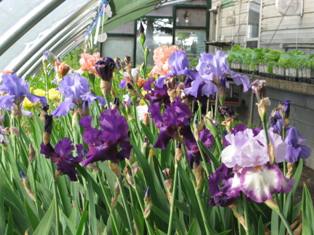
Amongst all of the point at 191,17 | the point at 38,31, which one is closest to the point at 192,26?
the point at 191,17

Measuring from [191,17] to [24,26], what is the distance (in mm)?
13520

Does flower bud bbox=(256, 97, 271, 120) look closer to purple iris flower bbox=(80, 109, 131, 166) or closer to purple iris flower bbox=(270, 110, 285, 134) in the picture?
purple iris flower bbox=(80, 109, 131, 166)

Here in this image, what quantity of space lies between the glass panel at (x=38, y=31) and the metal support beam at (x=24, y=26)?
1.29m

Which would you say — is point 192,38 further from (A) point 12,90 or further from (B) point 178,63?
(A) point 12,90

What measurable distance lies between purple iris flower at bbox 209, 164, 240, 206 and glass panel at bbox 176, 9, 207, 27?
1457cm

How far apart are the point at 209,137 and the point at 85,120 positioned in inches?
17.9

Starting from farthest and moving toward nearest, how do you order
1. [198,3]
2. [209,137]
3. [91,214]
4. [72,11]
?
[198,3] → [72,11] → [209,137] → [91,214]

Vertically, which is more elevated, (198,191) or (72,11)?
(72,11)

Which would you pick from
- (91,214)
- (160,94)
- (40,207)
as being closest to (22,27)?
(160,94)

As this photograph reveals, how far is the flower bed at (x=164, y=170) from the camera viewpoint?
1030mm

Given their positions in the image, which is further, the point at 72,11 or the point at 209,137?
the point at 72,11

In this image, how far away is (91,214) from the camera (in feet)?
4.59

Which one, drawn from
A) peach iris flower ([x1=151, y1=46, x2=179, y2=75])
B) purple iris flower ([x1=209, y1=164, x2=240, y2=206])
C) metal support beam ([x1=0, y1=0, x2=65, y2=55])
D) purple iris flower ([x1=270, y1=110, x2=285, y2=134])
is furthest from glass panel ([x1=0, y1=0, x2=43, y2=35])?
purple iris flower ([x1=209, y1=164, x2=240, y2=206])

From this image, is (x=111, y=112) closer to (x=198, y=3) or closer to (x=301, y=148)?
(x=301, y=148)
